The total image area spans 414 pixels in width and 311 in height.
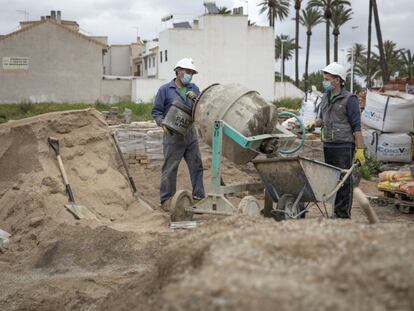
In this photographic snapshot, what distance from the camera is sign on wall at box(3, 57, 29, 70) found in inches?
1563

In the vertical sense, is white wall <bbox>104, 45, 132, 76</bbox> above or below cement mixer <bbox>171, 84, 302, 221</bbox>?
above

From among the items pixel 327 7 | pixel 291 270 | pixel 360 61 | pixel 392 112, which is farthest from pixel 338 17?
pixel 291 270

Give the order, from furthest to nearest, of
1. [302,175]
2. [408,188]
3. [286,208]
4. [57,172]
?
[408,188]
[57,172]
[286,208]
[302,175]

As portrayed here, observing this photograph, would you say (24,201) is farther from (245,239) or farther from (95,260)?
(245,239)

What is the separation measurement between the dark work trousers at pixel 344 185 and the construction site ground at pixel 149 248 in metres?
0.38

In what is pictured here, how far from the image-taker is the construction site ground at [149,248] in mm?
2648

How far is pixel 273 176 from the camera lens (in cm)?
716

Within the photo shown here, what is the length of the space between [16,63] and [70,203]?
33.7 m

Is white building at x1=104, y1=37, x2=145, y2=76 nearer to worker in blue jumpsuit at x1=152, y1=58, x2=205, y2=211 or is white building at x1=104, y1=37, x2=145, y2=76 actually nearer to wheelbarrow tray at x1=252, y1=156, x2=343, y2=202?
worker in blue jumpsuit at x1=152, y1=58, x2=205, y2=211

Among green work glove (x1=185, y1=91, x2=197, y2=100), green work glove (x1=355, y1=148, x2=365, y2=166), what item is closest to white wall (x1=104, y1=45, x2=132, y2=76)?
green work glove (x1=185, y1=91, x2=197, y2=100)

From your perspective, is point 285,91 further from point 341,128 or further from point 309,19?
point 341,128

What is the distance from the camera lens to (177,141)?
27.5 ft

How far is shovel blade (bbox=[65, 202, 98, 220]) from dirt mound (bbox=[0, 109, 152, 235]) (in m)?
0.07

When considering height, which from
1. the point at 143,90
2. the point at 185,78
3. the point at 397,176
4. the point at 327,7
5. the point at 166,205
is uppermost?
the point at 327,7
